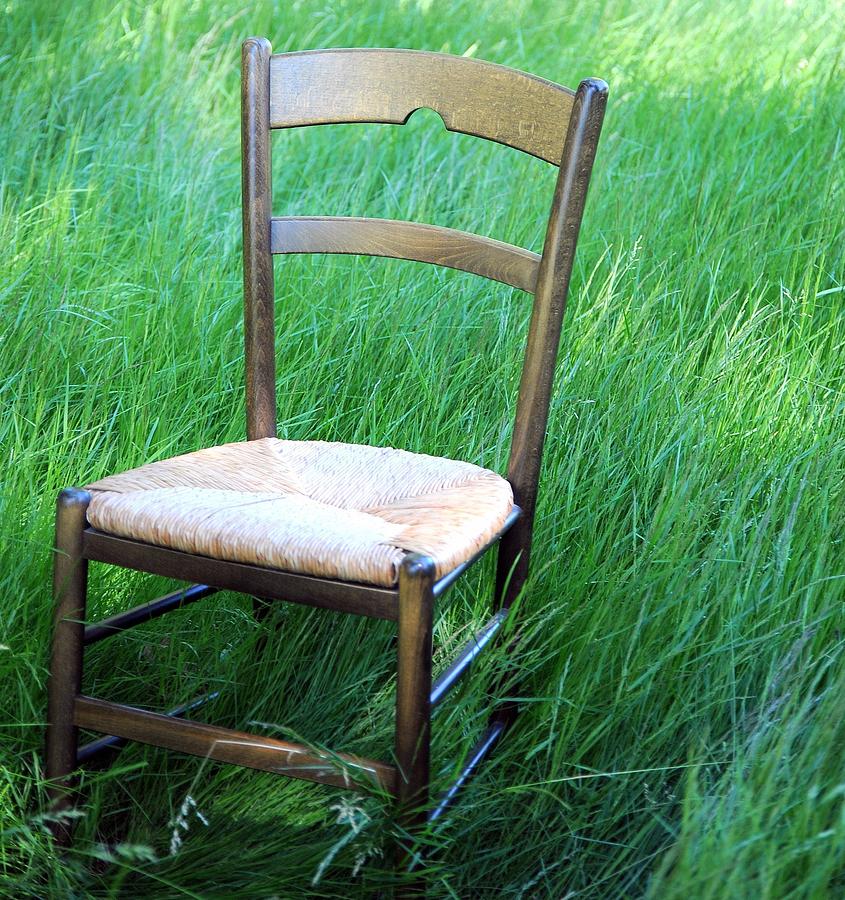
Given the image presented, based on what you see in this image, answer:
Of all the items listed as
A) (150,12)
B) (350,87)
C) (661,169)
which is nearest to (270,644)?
(350,87)

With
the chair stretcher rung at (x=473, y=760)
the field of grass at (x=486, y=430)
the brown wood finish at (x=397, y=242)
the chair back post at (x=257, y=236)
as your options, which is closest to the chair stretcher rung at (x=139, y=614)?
the field of grass at (x=486, y=430)

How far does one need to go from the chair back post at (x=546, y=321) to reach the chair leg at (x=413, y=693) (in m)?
0.38

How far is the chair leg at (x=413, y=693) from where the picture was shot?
1247mm

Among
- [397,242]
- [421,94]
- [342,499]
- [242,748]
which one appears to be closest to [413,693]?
[242,748]

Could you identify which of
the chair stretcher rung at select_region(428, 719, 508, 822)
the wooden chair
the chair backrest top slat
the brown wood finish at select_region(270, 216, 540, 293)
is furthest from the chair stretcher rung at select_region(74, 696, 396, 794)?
the chair backrest top slat

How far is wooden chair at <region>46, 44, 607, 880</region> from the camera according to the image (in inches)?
50.7

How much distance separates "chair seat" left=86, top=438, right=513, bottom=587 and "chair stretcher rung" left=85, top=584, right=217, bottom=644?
0.12 meters

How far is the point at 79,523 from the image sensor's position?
4.57 feet

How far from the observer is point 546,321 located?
1554 mm

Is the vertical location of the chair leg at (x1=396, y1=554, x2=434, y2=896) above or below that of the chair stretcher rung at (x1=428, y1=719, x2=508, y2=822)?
above

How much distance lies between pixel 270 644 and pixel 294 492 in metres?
0.30

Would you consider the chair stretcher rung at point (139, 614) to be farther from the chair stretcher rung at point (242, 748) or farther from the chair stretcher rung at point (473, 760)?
the chair stretcher rung at point (473, 760)

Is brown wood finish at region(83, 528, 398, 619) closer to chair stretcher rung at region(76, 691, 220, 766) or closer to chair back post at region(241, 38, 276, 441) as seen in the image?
chair stretcher rung at region(76, 691, 220, 766)

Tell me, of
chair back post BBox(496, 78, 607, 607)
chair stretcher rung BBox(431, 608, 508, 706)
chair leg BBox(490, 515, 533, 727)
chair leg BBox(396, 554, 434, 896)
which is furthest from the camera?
chair leg BBox(490, 515, 533, 727)
